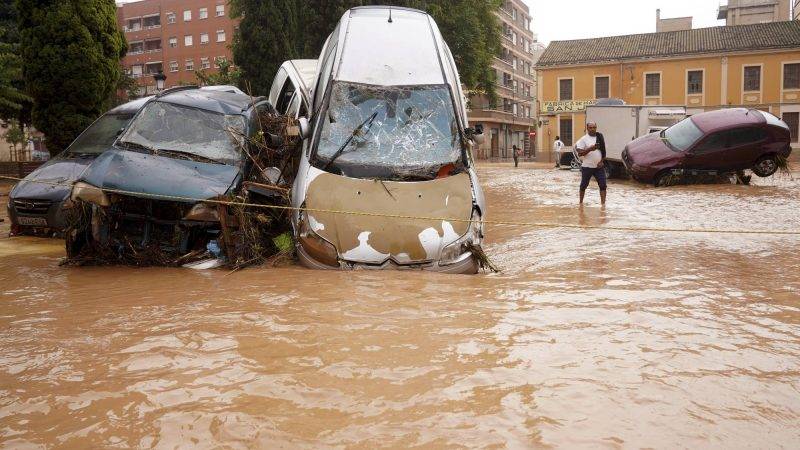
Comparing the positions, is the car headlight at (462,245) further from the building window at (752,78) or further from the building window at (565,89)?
the building window at (752,78)

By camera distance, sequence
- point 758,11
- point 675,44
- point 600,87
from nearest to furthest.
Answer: point 675,44, point 600,87, point 758,11

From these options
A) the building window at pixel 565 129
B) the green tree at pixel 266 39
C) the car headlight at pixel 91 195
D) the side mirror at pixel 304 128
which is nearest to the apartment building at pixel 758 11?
the building window at pixel 565 129

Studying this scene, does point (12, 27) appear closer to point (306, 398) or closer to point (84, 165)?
point (84, 165)

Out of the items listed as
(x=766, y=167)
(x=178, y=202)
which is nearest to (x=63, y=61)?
(x=178, y=202)

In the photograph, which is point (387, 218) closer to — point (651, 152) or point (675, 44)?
point (651, 152)

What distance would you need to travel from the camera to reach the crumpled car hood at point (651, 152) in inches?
655

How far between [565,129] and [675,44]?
9.38 m

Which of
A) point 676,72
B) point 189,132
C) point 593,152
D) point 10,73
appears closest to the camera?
point 189,132

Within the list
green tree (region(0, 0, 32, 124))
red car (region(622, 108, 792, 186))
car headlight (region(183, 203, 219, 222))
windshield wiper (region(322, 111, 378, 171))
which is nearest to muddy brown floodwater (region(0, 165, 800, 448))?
car headlight (region(183, 203, 219, 222))

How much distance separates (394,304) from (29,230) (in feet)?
21.2

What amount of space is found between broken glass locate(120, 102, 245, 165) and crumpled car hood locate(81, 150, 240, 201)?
0.35 metres

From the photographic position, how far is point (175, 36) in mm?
68562

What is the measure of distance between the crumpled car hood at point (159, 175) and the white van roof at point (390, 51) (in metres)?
1.98

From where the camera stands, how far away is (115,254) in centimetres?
695
